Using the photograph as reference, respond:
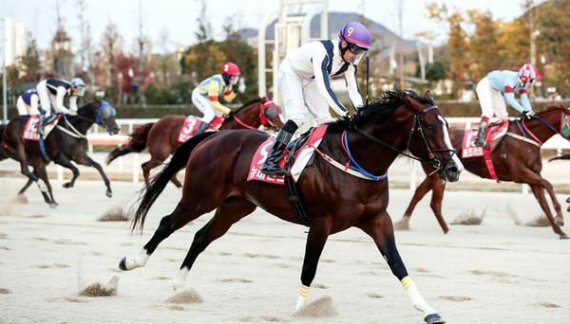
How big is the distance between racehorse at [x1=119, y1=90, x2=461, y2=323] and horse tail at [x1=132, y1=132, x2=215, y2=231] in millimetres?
543

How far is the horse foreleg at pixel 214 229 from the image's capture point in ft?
24.9

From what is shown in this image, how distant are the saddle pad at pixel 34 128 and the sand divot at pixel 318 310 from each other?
11.0m

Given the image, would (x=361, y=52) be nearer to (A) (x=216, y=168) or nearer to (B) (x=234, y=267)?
(A) (x=216, y=168)

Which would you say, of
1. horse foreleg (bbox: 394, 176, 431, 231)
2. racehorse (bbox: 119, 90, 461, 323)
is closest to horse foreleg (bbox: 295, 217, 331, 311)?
racehorse (bbox: 119, 90, 461, 323)

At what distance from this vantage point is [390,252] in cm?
673

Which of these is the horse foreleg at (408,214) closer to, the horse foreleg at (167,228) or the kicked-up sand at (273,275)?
the kicked-up sand at (273,275)

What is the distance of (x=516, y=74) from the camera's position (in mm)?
13281

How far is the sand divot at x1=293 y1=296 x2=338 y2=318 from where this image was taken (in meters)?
6.77

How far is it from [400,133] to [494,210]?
8371mm

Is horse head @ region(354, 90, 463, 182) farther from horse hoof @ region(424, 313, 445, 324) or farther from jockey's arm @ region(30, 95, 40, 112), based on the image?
jockey's arm @ region(30, 95, 40, 112)

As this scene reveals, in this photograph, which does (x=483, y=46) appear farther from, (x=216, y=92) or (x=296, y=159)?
(x=296, y=159)

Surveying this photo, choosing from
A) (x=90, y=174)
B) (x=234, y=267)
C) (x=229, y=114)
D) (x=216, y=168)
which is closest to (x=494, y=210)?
(x=229, y=114)

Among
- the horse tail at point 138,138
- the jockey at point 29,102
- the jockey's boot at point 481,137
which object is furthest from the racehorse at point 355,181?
the jockey at point 29,102

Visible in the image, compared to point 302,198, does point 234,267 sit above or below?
below
